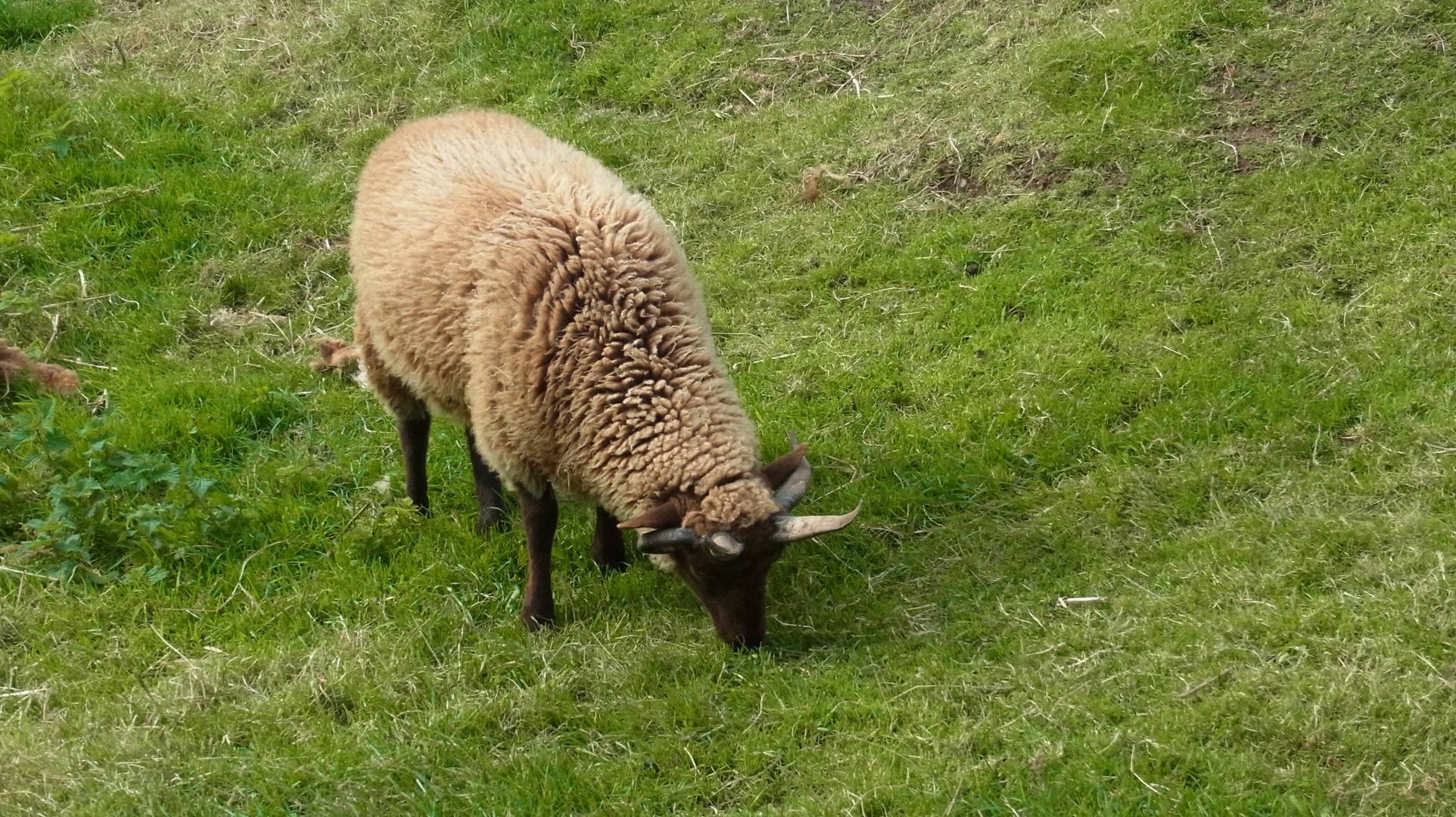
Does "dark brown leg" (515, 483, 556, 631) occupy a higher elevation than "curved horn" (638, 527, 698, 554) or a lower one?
lower

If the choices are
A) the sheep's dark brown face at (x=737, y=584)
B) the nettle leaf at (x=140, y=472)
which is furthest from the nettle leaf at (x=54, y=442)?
the sheep's dark brown face at (x=737, y=584)

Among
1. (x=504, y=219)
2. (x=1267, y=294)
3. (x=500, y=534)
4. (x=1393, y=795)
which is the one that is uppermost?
(x=504, y=219)

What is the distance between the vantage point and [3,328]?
7664mm

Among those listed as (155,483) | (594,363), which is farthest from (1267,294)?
(155,483)

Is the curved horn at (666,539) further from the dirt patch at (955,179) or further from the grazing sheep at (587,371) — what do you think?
the dirt patch at (955,179)

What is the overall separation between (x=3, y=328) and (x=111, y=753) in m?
4.06

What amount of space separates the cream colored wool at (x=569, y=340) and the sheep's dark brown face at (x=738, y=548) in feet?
0.24

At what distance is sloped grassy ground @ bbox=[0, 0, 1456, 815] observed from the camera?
4500 mm

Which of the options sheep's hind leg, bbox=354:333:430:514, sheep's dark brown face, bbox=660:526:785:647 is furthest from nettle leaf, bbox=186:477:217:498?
sheep's dark brown face, bbox=660:526:785:647

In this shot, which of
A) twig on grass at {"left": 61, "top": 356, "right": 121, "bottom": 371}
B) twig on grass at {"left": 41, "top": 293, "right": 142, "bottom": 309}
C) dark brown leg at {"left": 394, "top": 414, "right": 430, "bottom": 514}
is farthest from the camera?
twig on grass at {"left": 41, "top": 293, "right": 142, "bottom": 309}

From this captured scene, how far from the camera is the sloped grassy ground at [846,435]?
450cm

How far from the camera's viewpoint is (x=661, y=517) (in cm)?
516

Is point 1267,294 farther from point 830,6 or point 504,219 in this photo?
point 830,6

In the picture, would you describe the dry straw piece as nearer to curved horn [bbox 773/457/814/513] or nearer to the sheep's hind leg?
the sheep's hind leg
